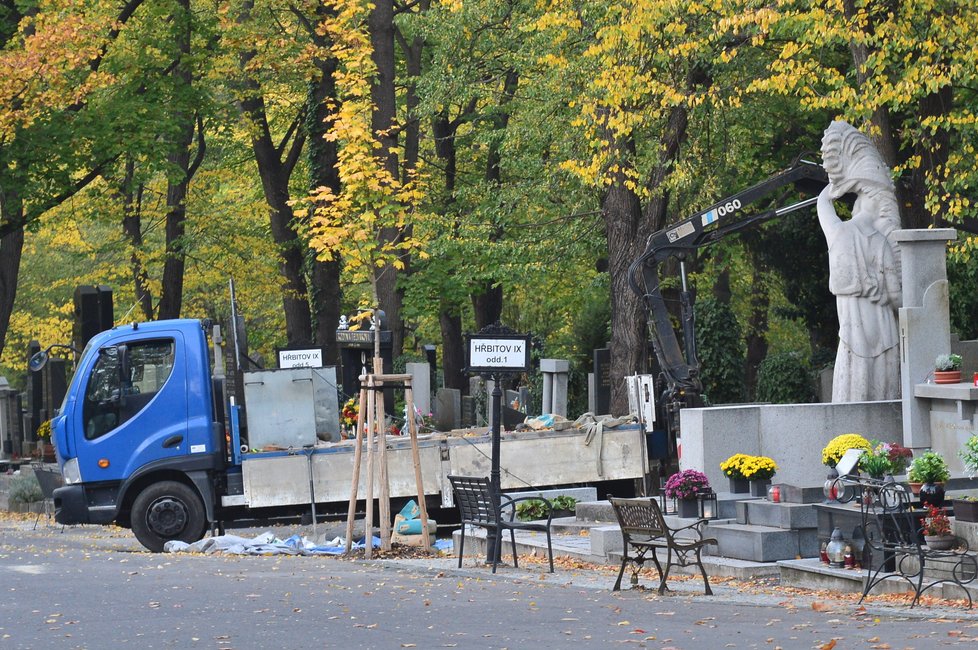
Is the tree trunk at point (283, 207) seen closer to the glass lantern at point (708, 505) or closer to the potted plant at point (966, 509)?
the glass lantern at point (708, 505)

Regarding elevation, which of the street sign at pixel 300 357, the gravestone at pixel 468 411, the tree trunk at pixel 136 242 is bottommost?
the gravestone at pixel 468 411

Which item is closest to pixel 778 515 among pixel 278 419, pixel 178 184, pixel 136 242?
pixel 278 419

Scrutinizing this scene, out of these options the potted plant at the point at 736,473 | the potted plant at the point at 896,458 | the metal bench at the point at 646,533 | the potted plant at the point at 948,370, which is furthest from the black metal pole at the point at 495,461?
the potted plant at the point at 948,370

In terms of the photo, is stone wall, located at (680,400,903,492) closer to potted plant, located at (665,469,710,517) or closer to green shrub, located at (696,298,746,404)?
potted plant, located at (665,469,710,517)

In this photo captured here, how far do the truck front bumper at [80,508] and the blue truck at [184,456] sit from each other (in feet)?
0.04

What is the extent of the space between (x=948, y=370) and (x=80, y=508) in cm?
1052

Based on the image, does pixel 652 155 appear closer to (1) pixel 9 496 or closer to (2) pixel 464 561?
(2) pixel 464 561

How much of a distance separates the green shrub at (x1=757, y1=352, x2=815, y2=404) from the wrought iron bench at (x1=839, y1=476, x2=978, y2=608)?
1643 cm

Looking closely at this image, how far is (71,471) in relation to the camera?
19.2 metres

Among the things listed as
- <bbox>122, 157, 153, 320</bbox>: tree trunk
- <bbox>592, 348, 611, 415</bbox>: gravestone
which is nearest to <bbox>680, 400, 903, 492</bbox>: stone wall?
<bbox>592, 348, 611, 415</bbox>: gravestone

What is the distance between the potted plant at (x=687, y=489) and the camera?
1531cm

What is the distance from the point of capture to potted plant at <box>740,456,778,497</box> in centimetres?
1555

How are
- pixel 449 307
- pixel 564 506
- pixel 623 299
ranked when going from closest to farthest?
pixel 564 506 < pixel 623 299 < pixel 449 307

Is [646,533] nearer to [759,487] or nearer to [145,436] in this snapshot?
[759,487]
